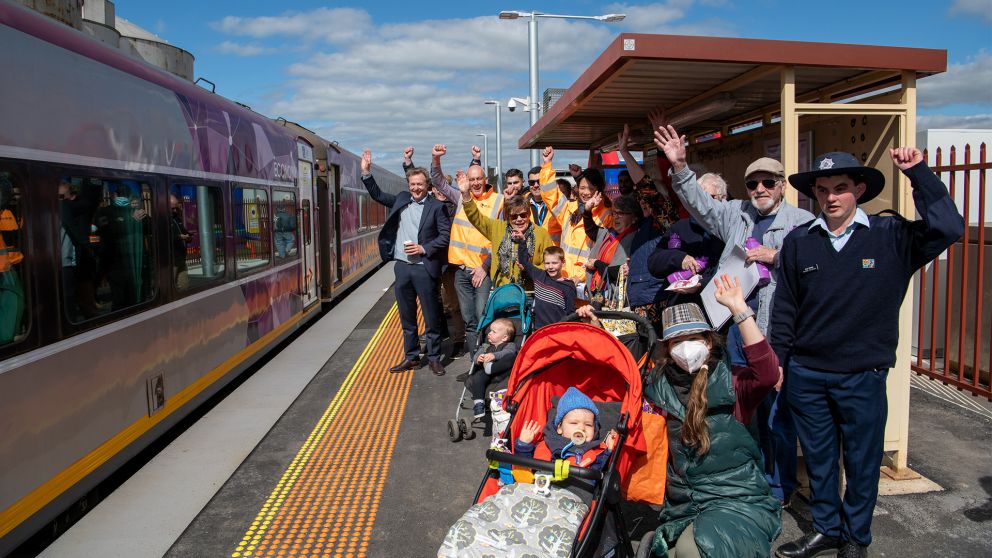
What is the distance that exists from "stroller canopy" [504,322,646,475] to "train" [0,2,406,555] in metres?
2.39

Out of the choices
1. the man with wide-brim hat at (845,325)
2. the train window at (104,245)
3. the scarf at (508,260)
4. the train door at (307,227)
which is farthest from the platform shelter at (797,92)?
the train door at (307,227)

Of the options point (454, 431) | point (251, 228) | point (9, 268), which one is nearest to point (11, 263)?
point (9, 268)

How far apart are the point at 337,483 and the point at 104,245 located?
207 cm

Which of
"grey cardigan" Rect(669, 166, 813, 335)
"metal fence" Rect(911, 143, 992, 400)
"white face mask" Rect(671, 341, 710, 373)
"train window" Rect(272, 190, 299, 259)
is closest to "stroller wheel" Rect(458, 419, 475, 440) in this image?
"grey cardigan" Rect(669, 166, 813, 335)

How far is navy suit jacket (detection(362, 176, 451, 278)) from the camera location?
698 centimetres

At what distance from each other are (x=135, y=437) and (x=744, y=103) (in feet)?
17.2

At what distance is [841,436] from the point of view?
328cm

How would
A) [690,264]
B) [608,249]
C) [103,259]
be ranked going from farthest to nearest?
[608,249]
[103,259]
[690,264]

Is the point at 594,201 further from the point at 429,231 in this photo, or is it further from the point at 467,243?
the point at 429,231

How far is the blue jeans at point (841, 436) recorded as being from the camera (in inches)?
A: 123

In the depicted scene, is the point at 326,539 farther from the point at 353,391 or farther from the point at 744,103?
the point at 744,103

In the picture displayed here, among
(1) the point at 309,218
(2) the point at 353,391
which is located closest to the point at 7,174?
(2) the point at 353,391

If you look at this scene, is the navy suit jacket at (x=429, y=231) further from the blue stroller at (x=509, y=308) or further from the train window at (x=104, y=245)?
the train window at (x=104, y=245)

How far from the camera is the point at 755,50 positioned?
3.95m
